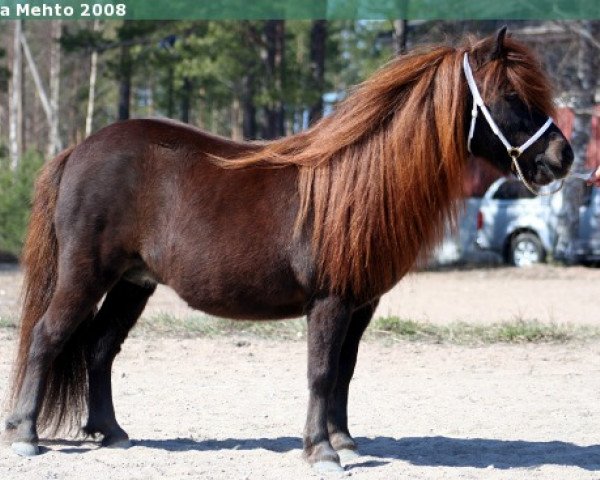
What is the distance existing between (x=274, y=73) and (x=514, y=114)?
19.5 m

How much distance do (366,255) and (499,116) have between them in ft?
3.18

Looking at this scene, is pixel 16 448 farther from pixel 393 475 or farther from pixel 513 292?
pixel 513 292

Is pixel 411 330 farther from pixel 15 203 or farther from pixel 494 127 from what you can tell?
pixel 15 203

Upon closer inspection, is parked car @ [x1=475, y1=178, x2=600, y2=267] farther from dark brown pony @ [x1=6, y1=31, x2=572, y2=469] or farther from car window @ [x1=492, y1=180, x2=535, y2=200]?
dark brown pony @ [x1=6, y1=31, x2=572, y2=469]

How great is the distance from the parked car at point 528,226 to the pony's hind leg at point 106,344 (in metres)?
13.7

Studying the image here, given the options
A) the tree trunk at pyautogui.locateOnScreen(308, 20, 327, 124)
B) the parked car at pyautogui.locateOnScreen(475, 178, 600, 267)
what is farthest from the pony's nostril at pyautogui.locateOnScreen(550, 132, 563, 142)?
the tree trunk at pyautogui.locateOnScreen(308, 20, 327, 124)

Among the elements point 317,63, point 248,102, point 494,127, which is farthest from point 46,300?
point 248,102

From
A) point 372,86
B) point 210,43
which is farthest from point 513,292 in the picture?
point 210,43

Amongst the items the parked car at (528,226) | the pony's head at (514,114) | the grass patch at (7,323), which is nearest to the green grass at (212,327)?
the grass patch at (7,323)

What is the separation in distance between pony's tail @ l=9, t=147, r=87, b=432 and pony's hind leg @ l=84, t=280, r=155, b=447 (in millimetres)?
84

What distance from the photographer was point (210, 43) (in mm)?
24109

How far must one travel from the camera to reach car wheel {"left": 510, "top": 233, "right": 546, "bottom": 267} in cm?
1897

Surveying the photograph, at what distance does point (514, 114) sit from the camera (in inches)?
194

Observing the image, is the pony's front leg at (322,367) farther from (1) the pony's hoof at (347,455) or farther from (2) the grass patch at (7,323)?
(2) the grass patch at (7,323)
